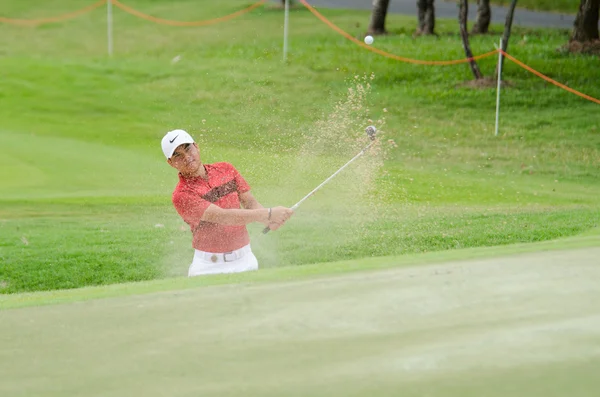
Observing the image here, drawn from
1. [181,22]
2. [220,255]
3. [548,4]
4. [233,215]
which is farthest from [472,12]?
[233,215]

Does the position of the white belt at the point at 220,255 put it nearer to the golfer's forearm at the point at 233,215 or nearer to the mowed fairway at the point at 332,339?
the golfer's forearm at the point at 233,215

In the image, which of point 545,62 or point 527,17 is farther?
point 527,17

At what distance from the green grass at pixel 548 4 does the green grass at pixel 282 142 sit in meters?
4.84

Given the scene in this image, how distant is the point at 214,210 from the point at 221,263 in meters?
0.37

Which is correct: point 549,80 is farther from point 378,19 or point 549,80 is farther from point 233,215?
point 233,215

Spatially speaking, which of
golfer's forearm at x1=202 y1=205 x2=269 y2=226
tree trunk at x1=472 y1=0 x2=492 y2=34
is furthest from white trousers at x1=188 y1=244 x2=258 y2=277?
tree trunk at x1=472 y1=0 x2=492 y2=34

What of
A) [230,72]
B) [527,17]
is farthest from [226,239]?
[527,17]

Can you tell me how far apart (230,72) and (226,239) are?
1474 cm

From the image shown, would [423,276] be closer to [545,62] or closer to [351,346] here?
[351,346]

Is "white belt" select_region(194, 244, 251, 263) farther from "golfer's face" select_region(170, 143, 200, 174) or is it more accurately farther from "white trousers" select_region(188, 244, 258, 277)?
"golfer's face" select_region(170, 143, 200, 174)

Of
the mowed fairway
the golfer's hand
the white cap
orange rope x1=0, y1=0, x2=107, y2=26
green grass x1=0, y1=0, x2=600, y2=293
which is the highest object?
the white cap

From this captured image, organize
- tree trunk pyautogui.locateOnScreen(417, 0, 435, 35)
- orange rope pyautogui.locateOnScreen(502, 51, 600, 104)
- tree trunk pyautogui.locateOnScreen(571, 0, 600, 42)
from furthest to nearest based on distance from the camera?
tree trunk pyautogui.locateOnScreen(417, 0, 435, 35) < tree trunk pyautogui.locateOnScreen(571, 0, 600, 42) < orange rope pyautogui.locateOnScreen(502, 51, 600, 104)

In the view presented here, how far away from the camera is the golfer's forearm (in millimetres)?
5941

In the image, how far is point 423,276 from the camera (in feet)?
12.9
